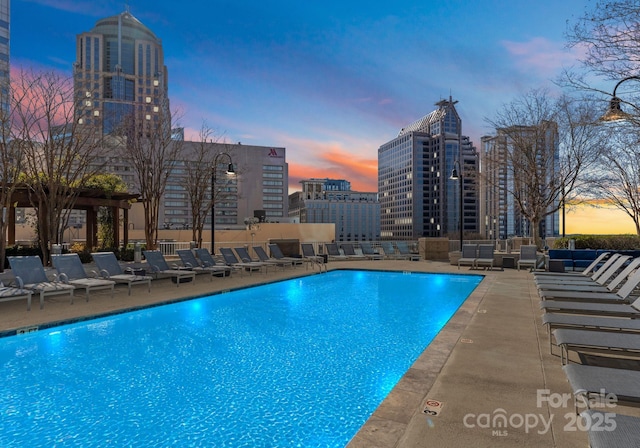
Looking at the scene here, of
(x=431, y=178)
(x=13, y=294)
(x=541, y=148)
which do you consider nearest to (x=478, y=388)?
(x=13, y=294)

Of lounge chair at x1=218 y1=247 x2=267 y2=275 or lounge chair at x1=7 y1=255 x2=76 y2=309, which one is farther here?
lounge chair at x1=218 y1=247 x2=267 y2=275

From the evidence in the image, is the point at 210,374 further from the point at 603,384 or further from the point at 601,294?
the point at 601,294

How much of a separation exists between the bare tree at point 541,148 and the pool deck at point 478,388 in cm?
1514

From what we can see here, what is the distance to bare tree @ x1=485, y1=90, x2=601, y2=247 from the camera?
19.4 m

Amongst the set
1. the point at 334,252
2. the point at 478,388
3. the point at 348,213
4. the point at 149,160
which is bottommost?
the point at 478,388

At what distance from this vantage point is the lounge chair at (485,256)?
49.3 ft

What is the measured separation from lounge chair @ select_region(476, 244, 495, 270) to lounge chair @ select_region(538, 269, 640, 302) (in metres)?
8.98

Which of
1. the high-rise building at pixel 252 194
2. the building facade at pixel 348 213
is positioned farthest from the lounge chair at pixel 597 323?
the building facade at pixel 348 213

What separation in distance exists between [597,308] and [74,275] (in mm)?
9919

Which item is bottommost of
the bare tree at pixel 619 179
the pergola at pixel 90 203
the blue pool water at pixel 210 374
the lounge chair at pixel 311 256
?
the blue pool water at pixel 210 374

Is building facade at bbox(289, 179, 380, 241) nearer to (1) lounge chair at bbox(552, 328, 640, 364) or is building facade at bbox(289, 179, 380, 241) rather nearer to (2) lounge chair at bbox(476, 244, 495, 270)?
(2) lounge chair at bbox(476, 244, 495, 270)

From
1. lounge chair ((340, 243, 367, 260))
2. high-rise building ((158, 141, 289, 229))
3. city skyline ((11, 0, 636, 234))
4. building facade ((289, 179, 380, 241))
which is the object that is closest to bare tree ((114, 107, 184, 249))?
city skyline ((11, 0, 636, 234))

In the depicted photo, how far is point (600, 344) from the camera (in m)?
3.49

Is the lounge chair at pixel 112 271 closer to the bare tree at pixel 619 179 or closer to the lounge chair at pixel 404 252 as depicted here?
the lounge chair at pixel 404 252
